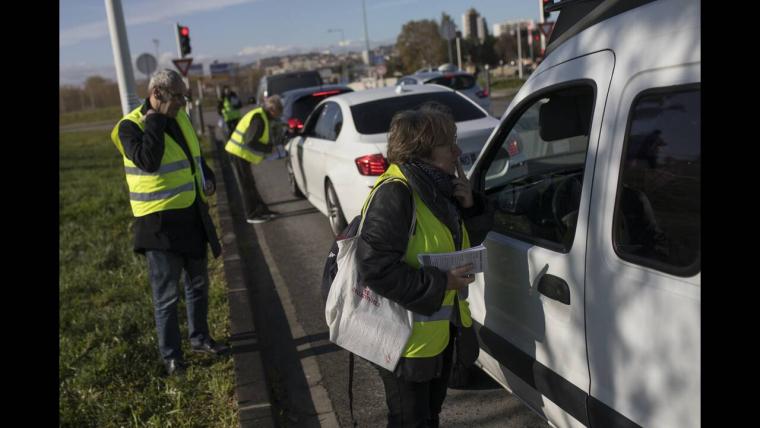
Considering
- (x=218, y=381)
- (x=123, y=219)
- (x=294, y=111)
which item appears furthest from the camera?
(x=294, y=111)

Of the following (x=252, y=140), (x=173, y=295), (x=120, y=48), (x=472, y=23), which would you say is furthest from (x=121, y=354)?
(x=472, y=23)

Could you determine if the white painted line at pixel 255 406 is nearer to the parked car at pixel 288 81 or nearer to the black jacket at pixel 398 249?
the black jacket at pixel 398 249

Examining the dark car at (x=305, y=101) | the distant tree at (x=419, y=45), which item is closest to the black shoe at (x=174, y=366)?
the dark car at (x=305, y=101)

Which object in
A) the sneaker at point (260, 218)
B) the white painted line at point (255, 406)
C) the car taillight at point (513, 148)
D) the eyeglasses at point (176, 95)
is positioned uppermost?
the eyeglasses at point (176, 95)

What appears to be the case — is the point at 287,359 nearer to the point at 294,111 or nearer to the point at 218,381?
the point at 218,381

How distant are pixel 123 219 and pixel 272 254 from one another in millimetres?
3422

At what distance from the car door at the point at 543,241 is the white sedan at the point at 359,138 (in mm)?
2524

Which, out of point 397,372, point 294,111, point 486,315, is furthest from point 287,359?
point 294,111

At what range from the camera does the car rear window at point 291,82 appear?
65.4ft

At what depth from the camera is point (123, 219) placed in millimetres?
9523

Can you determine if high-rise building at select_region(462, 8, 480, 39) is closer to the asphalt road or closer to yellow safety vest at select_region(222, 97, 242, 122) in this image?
yellow safety vest at select_region(222, 97, 242, 122)

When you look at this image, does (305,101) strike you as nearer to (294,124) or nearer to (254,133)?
(294,124)

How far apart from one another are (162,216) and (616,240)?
9.07 ft

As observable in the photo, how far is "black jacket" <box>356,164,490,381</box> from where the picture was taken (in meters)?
2.29
